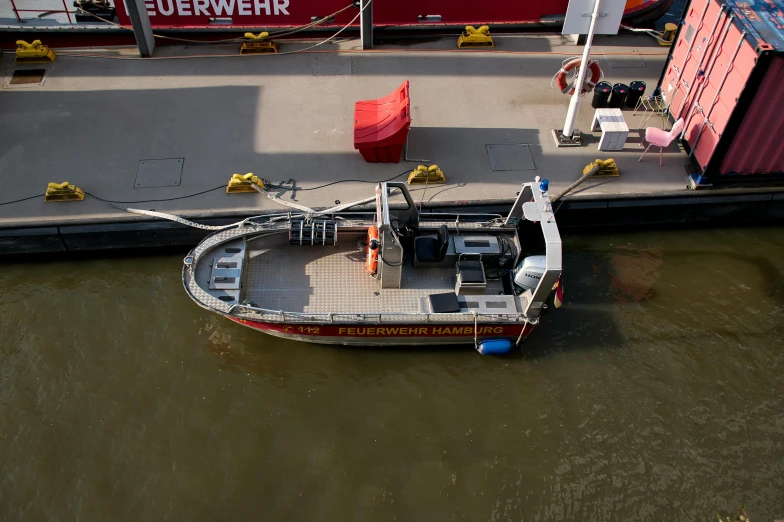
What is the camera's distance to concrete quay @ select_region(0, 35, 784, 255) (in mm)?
13758

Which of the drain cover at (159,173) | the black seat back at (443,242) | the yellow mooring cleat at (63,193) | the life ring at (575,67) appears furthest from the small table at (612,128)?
the yellow mooring cleat at (63,193)

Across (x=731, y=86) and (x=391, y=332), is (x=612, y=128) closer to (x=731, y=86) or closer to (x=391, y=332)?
(x=731, y=86)

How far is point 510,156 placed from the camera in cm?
1498

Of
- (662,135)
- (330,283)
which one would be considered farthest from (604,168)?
(330,283)

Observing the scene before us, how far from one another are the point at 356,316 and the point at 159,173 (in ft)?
20.6

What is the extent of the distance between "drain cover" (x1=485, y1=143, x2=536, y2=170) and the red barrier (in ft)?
7.14

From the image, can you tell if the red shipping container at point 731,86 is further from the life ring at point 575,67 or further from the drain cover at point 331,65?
the drain cover at point 331,65

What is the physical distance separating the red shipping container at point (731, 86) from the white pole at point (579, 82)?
8.31 ft

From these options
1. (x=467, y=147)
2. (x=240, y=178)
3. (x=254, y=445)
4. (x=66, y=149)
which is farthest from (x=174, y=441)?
(x=467, y=147)

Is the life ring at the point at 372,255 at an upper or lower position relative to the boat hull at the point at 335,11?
lower

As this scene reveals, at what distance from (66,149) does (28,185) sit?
4.51ft

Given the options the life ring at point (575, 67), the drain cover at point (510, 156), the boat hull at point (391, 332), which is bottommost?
the boat hull at point (391, 332)

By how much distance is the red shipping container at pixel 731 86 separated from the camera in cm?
1225

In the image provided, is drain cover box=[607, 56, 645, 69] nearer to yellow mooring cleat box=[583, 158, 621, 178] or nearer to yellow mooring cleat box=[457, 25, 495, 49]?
yellow mooring cleat box=[457, 25, 495, 49]
